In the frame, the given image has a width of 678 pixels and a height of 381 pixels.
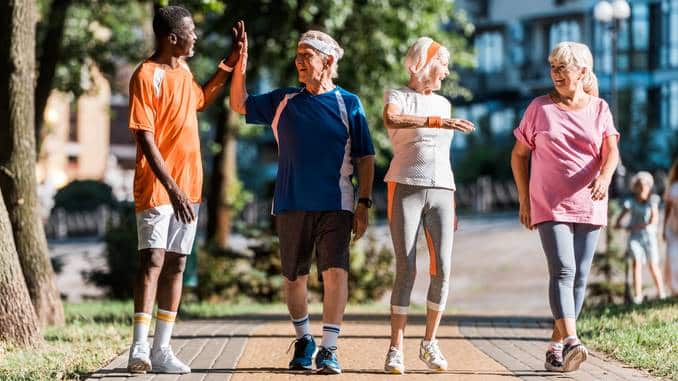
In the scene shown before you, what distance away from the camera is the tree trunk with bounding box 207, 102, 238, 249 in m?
21.4

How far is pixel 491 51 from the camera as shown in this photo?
58781mm

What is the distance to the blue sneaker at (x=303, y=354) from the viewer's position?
281 inches

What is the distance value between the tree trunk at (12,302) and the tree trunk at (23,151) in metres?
2.30

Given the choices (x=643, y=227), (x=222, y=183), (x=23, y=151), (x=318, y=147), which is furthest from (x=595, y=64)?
(x=318, y=147)

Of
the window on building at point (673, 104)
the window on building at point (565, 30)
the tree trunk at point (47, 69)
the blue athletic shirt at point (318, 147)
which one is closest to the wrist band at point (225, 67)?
the blue athletic shirt at point (318, 147)

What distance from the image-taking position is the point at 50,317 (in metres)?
11.4

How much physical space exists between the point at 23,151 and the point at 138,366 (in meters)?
4.57

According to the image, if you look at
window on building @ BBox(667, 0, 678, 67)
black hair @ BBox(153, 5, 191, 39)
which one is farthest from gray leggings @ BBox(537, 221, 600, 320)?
window on building @ BBox(667, 0, 678, 67)

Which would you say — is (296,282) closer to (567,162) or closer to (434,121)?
(434,121)

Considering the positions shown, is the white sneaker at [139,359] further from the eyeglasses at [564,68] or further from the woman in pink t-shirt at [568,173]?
the eyeglasses at [564,68]

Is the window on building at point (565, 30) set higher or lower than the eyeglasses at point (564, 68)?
higher

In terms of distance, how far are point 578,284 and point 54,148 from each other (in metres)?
58.7

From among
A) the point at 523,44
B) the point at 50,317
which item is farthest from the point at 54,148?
the point at 50,317

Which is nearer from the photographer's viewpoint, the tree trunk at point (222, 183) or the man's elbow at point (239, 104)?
the man's elbow at point (239, 104)
